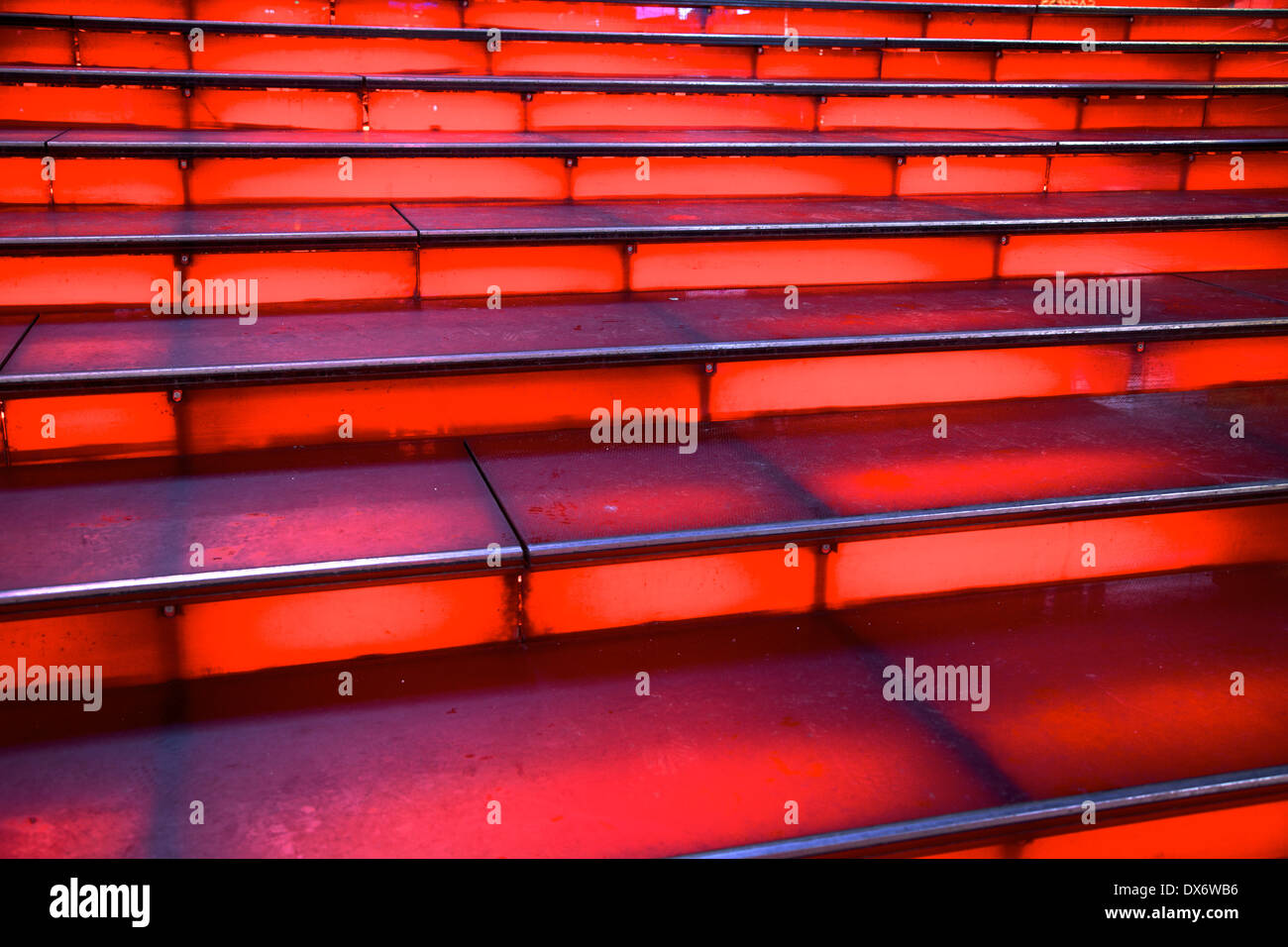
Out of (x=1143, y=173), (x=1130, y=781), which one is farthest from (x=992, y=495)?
(x=1143, y=173)

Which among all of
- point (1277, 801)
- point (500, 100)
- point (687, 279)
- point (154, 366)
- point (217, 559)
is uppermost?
point (500, 100)

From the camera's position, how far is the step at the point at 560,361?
158 centimetres

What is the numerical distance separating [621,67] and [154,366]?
1866mm

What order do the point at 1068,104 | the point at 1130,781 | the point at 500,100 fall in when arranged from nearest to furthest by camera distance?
the point at 1130,781 < the point at 500,100 < the point at 1068,104

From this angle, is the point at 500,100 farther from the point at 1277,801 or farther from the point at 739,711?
the point at 1277,801

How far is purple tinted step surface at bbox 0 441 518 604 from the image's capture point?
1278 millimetres

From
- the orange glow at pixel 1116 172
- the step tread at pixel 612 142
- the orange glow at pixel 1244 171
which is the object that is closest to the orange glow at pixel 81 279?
the step tread at pixel 612 142

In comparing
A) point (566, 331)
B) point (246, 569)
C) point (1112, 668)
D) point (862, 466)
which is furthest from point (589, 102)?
point (1112, 668)

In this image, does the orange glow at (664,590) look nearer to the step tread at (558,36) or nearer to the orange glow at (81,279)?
the orange glow at (81,279)

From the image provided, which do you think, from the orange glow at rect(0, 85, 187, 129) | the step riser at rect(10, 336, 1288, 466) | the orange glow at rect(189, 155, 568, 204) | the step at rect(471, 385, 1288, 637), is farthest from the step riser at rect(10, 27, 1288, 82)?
the step at rect(471, 385, 1288, 637)

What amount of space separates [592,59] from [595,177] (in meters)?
0.72

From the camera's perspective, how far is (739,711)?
130 cm

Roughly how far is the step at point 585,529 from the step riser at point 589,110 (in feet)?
4.00

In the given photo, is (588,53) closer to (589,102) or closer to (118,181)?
(589,102)
